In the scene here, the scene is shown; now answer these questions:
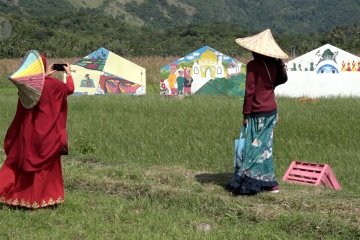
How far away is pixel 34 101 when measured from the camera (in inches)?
238

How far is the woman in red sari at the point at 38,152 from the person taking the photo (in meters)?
6.09

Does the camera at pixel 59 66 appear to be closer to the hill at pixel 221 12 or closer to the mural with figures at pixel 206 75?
the mural with figures at pixel 206 75

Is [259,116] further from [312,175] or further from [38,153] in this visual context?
[38,153]

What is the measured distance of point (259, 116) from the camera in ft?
22.0

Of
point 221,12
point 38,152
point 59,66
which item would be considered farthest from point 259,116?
point 221,12

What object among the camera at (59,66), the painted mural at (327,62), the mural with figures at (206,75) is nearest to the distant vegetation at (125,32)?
the mural with figures at (206,75)

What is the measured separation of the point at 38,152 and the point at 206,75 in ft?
42.9

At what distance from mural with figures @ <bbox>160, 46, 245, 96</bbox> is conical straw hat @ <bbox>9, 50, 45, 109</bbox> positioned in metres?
12.7

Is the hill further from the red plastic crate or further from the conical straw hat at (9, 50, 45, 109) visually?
the conical straw hat at (9, 50, 45, 109)

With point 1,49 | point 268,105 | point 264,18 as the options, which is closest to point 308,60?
point 268,105

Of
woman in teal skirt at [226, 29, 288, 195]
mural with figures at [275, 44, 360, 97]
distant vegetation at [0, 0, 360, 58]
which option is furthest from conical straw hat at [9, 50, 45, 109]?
distant vegetation at [0, 0, 360, 58]

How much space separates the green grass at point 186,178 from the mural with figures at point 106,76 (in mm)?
5191

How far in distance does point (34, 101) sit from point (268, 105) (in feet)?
8.22

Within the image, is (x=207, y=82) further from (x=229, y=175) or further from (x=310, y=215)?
(x=310, y=215)
